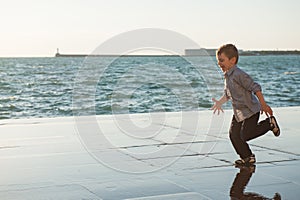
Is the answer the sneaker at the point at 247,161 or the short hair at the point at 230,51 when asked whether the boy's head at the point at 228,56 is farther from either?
the sneaker at the point at 247,161

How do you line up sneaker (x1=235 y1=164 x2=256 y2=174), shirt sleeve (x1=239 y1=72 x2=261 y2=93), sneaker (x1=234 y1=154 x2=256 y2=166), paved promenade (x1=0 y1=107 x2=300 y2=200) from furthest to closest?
sneaker (x1=234 y1=154 x2=256 y2=166) < shirt sleeve (x1=239 y1=72 x2=261 y2=93) < sneaker (x1=235 y1=164 x2=256 y2=174) < paved promenade (x1=0 y1=107 x2=300 y2=200)

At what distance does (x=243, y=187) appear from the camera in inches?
199

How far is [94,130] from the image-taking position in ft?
29.5

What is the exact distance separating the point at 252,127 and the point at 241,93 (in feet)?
1.33

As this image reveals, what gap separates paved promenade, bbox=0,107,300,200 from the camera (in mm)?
4914

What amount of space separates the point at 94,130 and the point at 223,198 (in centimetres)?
462

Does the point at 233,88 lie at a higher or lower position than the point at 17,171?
higher

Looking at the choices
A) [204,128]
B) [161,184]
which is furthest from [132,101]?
[161,184]

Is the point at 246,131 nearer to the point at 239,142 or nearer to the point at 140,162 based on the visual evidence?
the point at 239,142

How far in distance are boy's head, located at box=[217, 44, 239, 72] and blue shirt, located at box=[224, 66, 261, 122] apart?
2.8 inches

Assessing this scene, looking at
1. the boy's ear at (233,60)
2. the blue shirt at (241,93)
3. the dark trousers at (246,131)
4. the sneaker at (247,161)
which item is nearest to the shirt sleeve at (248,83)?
the blue shirt at (241,93)

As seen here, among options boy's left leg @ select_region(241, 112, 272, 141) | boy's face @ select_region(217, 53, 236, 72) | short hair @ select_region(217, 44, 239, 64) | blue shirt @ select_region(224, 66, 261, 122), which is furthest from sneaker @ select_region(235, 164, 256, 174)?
short hair @ select_region(217, 44, 239, 64)

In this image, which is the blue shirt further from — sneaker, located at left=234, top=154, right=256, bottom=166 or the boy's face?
sneaker, located at left=234, top=154, right=256, bottom=166

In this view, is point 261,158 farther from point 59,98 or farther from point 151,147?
point 59,98
